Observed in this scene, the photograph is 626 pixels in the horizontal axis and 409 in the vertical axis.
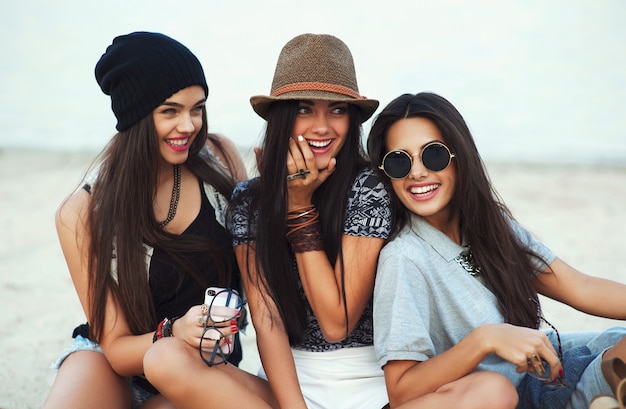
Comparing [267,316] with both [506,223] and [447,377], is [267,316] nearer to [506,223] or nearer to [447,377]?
[447,377]

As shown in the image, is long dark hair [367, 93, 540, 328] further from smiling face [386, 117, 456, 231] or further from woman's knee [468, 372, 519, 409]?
woman's knee [468, 372, 519, 409]

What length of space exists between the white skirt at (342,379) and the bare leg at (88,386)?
31.5 inches

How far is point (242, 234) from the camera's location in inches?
134

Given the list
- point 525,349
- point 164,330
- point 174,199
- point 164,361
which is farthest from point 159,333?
point 525,349

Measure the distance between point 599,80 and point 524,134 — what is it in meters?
2.57

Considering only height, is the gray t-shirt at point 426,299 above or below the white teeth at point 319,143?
below

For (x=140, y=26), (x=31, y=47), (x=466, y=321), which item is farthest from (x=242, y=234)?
(x=31, y=47)

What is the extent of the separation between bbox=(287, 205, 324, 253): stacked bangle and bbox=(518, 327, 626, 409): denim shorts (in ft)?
3.46

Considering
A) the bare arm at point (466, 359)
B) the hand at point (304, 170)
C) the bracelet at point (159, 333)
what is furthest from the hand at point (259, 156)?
the bare arm at point (466, 359)

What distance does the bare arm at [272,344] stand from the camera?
10.2ft

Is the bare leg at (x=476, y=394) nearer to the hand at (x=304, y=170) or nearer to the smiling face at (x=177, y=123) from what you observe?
the hand at (x=304, y=170)

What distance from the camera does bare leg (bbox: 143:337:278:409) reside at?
9.61 feet

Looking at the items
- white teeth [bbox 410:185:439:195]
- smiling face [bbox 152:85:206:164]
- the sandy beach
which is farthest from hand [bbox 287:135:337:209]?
the sandy beach

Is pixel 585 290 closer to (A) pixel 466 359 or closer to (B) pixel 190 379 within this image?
(A) pixel 466 359
